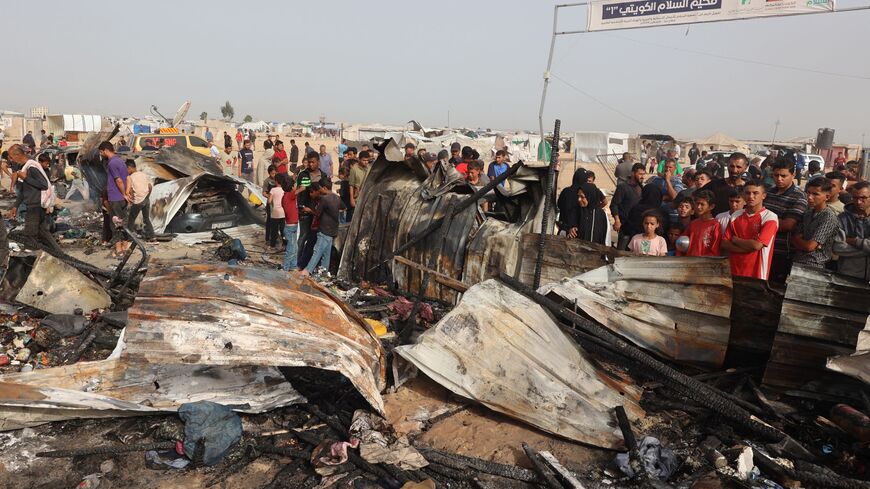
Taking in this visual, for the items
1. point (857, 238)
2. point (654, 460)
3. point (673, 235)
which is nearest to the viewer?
point (654, 460)

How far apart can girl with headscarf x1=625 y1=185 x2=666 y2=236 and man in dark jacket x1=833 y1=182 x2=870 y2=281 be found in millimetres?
1734

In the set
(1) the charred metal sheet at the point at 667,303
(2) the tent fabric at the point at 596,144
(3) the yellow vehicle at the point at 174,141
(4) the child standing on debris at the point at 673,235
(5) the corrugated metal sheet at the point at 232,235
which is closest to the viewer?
(1) the charred metal sheet at the point at 667,303

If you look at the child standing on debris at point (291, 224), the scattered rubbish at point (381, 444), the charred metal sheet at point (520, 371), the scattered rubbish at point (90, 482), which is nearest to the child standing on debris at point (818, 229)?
the charred metal sheet at point (520, 371)

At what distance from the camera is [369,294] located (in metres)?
7.04

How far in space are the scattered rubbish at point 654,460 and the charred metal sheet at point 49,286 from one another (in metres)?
5.61

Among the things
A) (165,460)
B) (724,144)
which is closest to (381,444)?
(165,460)

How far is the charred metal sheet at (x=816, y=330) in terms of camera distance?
4.09m

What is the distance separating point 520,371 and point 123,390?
9.51 ft

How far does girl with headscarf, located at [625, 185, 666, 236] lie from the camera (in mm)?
6891

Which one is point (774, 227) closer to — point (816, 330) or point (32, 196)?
point (816, 330)

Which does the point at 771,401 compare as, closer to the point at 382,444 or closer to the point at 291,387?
the point at 382,444

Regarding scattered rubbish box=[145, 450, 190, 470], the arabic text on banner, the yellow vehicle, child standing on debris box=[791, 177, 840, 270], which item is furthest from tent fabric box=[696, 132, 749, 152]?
scattered rubbish box=[145, 450, 190, 470]

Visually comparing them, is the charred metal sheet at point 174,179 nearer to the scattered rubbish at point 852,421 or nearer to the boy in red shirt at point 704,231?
the boy in red shirt at point 704,231

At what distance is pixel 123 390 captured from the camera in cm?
395
